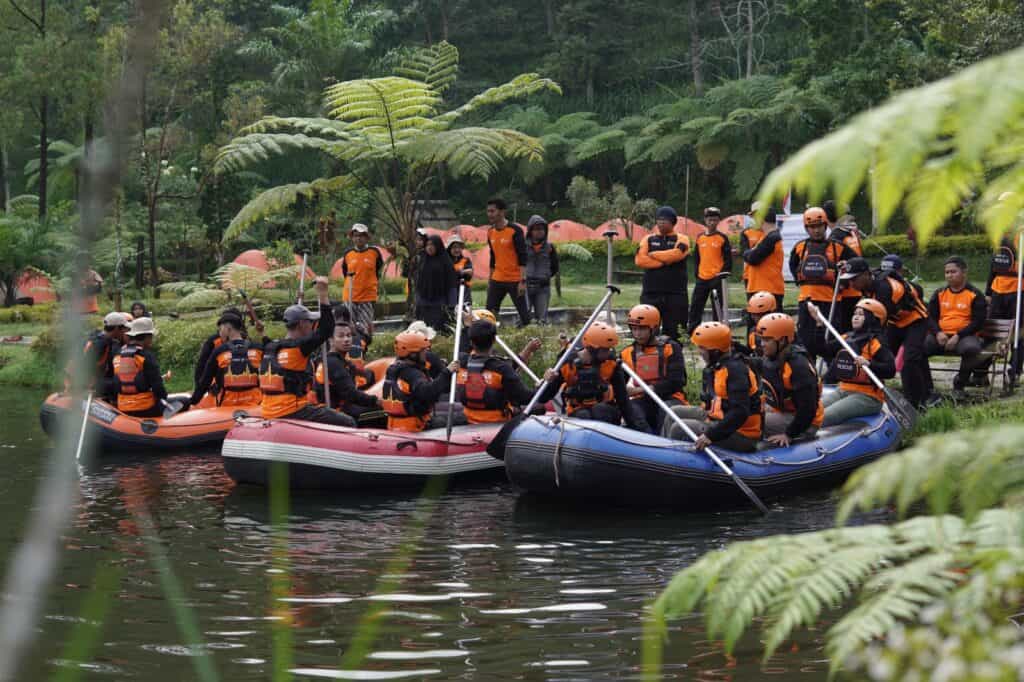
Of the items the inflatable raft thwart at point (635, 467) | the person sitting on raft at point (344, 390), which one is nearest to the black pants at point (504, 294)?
the person sitting on raft at point (344, 390)

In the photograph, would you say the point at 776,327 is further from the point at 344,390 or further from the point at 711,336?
the point at 344,390

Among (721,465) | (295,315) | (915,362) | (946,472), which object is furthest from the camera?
(915,362)

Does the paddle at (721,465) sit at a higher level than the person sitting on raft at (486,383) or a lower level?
lower

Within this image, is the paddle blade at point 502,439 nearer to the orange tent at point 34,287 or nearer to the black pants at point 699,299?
the black pants at point 699,299

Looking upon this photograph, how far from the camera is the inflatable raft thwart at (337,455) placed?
1121 cm

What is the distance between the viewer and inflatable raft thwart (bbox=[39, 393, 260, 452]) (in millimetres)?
13570

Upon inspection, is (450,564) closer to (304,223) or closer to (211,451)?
(211,451)

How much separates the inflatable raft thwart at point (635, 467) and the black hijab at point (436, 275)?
574cm

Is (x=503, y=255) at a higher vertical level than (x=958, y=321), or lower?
higher

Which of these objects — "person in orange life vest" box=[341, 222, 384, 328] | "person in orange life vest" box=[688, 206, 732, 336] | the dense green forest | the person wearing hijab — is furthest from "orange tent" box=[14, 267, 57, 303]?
"person in orange life vest" box=[688, 206, 732, 336]

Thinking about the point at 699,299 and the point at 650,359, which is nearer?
the point at 650,359

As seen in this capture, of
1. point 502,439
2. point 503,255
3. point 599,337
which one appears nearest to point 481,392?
point 502,439

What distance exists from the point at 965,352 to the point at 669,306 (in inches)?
126

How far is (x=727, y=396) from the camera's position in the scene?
1028 centimetres
